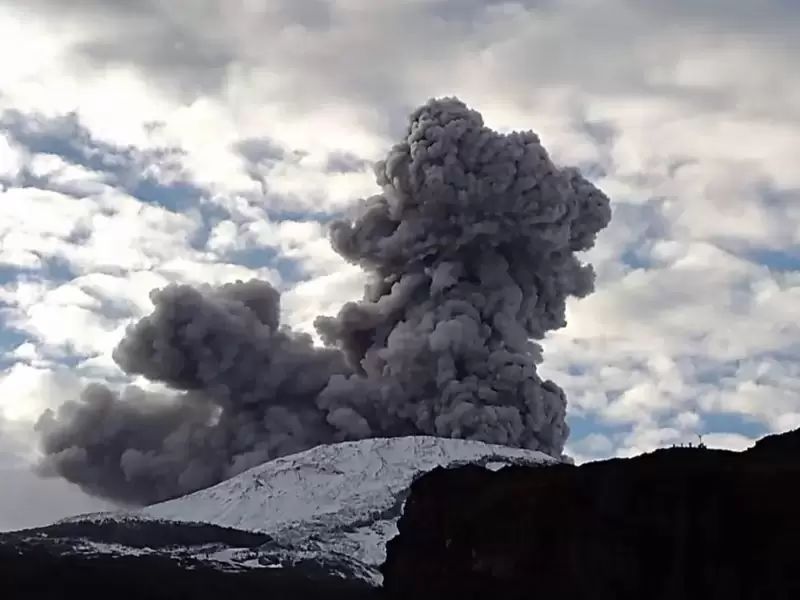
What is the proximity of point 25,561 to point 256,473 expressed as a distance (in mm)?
32146

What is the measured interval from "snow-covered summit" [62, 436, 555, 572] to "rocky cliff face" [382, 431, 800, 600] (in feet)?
243

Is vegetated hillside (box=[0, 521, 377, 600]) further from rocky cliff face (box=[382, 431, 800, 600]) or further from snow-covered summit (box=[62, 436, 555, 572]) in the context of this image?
rocky cliff face (box=[382, 431, 800, 600])

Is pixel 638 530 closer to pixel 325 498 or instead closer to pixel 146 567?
pixel 146 567

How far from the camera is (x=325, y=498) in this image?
5871 inches

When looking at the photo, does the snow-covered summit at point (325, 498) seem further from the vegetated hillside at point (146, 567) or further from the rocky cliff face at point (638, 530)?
the rocky cliff face at point (638, 530)

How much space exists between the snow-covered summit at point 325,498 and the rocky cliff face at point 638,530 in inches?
2916

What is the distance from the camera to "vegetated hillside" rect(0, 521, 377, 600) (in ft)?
332

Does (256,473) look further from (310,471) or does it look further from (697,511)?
(697,511)

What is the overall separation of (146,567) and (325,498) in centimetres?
3920

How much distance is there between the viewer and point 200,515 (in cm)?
13675

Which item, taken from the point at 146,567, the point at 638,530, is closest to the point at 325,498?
the point at 146,567

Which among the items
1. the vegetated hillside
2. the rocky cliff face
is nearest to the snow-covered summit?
the vegetated hillside

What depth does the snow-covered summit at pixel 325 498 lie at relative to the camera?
135625mm

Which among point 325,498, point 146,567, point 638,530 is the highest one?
point 325,498
